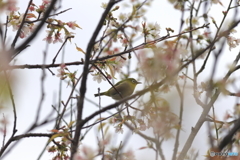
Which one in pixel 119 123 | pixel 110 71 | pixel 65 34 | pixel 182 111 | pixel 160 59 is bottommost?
pixel 182 111

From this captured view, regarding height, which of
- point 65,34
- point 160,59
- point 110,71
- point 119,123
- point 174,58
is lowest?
point 160,59

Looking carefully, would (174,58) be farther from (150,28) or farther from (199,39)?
(199,39)

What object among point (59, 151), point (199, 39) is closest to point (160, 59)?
point (59, 151)

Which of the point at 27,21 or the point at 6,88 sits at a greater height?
the point at 27,21

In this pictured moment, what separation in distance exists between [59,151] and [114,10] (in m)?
1.54

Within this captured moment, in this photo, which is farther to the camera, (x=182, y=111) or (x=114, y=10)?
(x=114, y=10)

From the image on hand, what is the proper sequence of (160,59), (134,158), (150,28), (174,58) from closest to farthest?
(160,59)
(174,58)
(134,158)
(150,28)

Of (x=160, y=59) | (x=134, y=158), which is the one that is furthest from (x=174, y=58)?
(x=134, y=158)

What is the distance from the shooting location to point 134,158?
11.1 ft

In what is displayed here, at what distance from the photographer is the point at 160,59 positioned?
2234mm

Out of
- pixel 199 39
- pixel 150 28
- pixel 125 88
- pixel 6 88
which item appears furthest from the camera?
pixel 125 88

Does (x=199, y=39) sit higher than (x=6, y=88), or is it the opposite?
(x=199, y=39)

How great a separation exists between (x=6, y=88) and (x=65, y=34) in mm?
1183

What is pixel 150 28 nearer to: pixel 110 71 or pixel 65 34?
pixel 110 71
